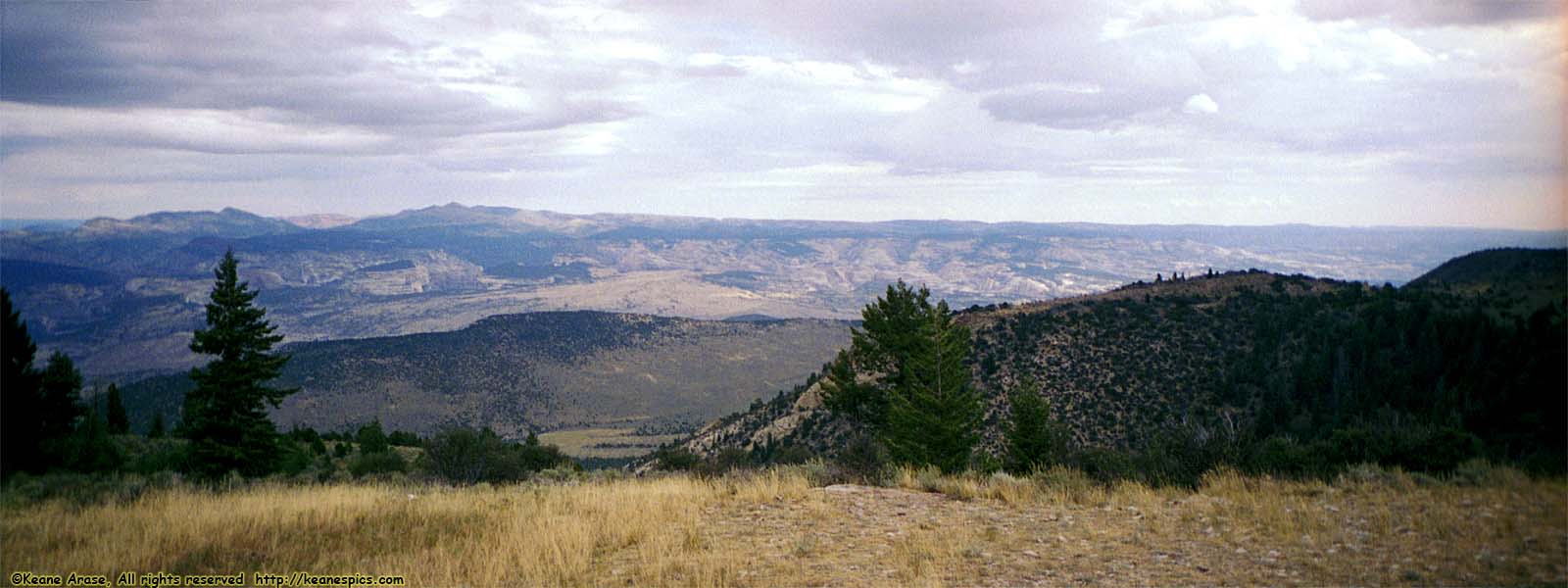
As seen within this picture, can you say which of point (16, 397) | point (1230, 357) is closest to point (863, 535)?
point (16, 397)

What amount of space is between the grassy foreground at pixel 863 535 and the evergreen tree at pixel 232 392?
10.4m

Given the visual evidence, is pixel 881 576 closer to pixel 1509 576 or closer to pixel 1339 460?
pixel 1509 576

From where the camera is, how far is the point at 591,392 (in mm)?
123438

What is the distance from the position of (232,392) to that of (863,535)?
1971 cm

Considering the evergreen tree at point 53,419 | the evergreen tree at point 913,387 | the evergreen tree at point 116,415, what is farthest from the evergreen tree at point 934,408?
the evergreen tree at point 116,415

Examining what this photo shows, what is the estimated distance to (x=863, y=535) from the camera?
8.71 metres

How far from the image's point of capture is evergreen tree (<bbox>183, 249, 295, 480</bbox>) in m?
20.2

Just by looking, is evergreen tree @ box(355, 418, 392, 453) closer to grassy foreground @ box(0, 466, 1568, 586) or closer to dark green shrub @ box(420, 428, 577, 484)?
dark green shrub @ box(420, 428, 577, 484)

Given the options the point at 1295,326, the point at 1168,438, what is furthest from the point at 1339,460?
the point at 1295,326

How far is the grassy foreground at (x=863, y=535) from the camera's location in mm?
6809

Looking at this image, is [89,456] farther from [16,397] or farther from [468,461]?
[468,461]

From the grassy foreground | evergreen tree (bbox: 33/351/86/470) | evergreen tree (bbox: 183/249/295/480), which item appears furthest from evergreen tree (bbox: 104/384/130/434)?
the grassy foreground

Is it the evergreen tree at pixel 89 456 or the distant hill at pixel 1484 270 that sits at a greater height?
the distant hill at pixel 1484 270

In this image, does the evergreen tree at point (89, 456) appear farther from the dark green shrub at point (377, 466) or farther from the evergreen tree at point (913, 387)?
the evergreen tree at point (913, 387)
